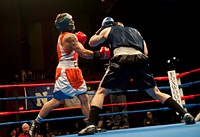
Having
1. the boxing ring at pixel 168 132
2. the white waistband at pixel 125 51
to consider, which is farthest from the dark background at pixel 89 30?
the boxing ring at pixel 168 132

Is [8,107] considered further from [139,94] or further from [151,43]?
[151,43]

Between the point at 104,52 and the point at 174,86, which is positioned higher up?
the point at 104,52

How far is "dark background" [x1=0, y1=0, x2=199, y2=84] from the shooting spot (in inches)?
A: 413

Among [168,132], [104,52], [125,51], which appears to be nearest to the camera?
[168,132]

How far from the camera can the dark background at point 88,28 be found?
10484mm

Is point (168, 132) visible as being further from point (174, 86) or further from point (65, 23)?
point (174, 86)

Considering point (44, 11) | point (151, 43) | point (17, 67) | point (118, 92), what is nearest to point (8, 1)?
point (44, 11)

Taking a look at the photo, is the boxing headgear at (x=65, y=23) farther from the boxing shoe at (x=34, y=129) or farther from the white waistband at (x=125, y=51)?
the boxing shoe at (x=34, y=129)

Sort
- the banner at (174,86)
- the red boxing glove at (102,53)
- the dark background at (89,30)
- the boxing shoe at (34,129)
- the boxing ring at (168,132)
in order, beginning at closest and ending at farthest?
the boxing ring at (168,132)
the red boxing glove at (102,53)
the boxing shoe at (34,129)
the banner at (174,86)
the dark background at (89,30)

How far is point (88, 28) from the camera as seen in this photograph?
460 inches

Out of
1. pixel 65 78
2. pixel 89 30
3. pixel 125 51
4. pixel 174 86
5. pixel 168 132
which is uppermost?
pixel 89 30

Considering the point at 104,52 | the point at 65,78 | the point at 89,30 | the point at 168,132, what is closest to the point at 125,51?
the point at 104,52

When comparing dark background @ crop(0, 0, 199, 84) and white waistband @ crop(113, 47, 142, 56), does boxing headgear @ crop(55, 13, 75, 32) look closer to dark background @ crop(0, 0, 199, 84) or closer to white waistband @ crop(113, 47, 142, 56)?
white waistband @ crop(113, 47, 142, 56)

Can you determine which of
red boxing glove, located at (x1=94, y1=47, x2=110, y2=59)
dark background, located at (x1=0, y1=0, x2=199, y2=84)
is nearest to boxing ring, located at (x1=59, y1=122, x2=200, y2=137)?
red boxing glove, located at (x1=94, y1=47, x2=110, y2=59)
